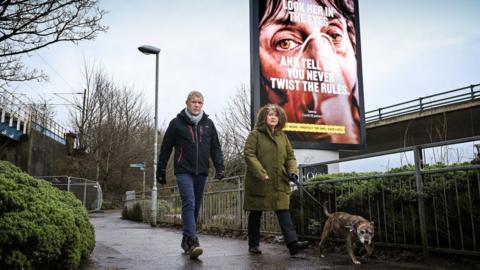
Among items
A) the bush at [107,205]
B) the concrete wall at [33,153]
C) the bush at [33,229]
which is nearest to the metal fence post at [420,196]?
the bush at [33,229]

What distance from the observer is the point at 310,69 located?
1167 cm

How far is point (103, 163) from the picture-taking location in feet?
134

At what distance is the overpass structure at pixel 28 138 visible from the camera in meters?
29.4

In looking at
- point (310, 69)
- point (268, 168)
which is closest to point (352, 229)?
point (268, 168)

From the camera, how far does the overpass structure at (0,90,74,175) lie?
2939cm

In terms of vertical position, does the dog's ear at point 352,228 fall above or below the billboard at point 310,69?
below

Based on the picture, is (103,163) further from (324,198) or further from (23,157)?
(324,198)

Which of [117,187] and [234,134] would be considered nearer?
[234,134]

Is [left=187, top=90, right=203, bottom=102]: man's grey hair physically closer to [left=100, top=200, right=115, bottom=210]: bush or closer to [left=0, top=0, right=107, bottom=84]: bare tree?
[left=0, top=0, right=107, bottom=84]: bare tree

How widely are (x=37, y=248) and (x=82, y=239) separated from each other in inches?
38.3

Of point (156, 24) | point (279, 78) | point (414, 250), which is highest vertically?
point (156, 24)

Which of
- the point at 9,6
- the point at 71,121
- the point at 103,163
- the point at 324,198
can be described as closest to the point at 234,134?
the point at 103,163

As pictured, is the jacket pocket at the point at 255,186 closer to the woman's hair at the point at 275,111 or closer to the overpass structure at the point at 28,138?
the woman's hair at the point at 275,111

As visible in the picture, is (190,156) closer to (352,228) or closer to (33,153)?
(352,228)
